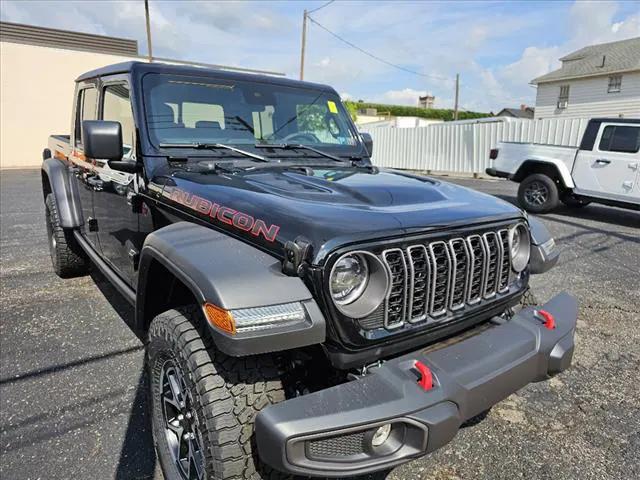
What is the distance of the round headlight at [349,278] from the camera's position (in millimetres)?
1627

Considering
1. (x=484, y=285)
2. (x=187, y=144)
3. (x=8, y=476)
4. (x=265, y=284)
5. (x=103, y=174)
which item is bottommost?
(x=8, y=476)

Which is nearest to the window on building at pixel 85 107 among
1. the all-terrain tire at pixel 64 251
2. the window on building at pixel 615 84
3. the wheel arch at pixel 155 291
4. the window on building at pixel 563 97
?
the all-terrain tire at pixel 64 251

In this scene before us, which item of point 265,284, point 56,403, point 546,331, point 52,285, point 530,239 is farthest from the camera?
point 52,285

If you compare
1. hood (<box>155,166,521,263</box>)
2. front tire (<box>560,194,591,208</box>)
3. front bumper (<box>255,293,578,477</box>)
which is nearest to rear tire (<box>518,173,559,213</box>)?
front tire (<box>560,194,591,208</box>)

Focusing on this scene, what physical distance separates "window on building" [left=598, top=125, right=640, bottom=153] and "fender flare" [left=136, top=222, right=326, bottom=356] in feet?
26.1

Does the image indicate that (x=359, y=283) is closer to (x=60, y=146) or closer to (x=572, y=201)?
(x=60, y=146)

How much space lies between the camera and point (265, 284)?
61.3 inches

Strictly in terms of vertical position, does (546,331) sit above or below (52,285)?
above

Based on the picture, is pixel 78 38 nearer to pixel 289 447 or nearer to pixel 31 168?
pixel 31 168

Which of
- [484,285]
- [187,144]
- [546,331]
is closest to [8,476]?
[187,144]

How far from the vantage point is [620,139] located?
765cm

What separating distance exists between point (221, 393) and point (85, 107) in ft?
10.6

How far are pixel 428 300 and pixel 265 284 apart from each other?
65 cm

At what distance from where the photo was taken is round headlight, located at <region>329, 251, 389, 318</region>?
5.32 ft
